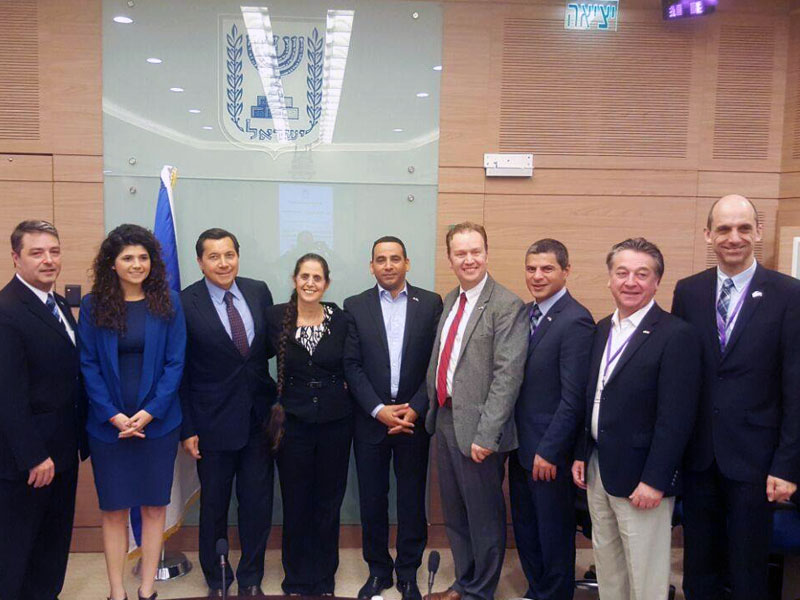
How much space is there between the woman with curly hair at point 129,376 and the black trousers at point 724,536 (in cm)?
249

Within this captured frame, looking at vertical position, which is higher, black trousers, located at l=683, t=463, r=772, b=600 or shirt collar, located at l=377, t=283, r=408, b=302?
shirt collar, located at l=377, t=283, r=408, b=302

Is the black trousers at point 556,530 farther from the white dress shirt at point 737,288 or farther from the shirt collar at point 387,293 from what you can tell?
the shirt collar at point 387,293

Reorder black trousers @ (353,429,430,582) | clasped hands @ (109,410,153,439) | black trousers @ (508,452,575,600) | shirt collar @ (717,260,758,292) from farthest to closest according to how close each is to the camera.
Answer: black trousers @ (353,429,430,582) < black trousers @ (508,452,575,600) < clasped hands @ (109,410,153,439) < shirt collar @ (717,260,758,292)

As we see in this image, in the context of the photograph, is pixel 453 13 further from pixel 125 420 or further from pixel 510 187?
pixel 125 420

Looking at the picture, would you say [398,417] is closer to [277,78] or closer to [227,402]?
[227,402]

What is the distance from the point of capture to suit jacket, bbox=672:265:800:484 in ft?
8.46

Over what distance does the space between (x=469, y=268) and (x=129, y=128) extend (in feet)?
7.81

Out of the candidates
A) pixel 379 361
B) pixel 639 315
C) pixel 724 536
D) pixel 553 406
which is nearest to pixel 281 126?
pixel 379 361

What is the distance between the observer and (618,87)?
4.15 m

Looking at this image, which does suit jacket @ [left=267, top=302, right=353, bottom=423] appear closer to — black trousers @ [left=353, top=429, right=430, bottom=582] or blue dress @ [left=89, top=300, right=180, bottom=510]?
black trousers @ [left=353, top=429, right=430, bottom=582]

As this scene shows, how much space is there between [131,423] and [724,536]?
2808 millimetres

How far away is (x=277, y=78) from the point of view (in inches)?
158

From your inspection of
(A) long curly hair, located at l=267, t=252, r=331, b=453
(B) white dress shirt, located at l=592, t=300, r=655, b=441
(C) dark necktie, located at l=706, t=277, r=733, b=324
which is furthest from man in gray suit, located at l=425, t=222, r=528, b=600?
(C) dark necktie, located at l=706, t=277, r=733, b=324

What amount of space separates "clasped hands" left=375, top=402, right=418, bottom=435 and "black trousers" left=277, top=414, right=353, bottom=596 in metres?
0.22
